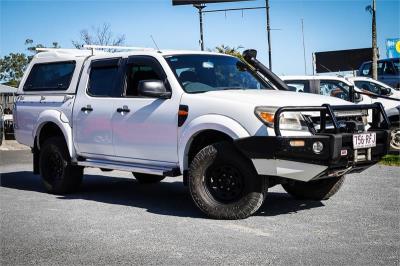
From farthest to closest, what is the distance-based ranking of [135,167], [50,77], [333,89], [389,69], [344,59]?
[344,59]
[389,69]
[333,89]
[50,77]
[135,167]

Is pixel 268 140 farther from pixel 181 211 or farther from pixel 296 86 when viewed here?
pixel 296 86

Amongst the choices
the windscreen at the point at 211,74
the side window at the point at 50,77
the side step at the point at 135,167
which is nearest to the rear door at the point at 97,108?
the side step at the point at 135,167

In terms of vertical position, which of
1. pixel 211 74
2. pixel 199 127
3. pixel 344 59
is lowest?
pixel 199 127

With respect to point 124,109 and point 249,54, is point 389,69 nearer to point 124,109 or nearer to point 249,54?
point 249,54

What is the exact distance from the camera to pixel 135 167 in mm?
6723

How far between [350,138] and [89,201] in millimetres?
3478

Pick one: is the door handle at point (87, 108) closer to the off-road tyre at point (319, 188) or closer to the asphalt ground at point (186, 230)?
the asphalt ground at point (186, 230)

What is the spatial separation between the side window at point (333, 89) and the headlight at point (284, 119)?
8010 millimetres

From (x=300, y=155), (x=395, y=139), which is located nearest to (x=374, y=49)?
(x=395, y=139)

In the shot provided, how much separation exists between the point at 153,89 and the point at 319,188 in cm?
235

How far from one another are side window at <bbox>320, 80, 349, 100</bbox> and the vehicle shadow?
5.76 m

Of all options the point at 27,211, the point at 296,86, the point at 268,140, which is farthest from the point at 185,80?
the point at 296,86

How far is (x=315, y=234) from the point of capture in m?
5.15

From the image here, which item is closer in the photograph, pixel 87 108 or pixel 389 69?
pixel 87 108
